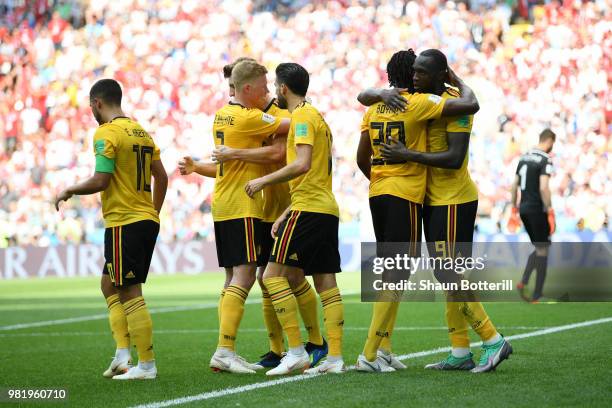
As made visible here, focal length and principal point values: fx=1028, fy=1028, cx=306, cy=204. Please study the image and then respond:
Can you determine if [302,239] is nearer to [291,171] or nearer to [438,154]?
[291,171]

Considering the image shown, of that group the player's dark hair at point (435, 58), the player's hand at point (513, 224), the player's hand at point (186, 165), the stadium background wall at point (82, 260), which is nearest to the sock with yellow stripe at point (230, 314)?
the player's hand at point (186, 165)

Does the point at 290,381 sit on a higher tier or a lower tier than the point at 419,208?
lower

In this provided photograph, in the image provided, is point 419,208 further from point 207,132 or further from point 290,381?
point 207,132

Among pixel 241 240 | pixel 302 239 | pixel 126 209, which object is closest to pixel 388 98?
pixel 302 239

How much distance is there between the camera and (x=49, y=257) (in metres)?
22.2

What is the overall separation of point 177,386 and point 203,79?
62.9ft

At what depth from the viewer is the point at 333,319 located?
6.51 meters

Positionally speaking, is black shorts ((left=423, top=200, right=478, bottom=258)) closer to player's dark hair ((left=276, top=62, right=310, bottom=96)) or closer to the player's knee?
the player's knee

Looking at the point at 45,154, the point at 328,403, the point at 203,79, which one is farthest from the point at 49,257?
the point at 328,403

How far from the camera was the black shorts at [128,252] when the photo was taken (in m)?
6.53

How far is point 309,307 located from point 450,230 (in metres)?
1.26

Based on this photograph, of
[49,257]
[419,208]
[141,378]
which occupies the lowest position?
[49,257]

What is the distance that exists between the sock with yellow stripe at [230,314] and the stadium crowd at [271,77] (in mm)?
12818

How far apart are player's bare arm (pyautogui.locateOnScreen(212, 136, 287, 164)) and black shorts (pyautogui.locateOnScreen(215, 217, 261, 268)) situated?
0.40 metres
